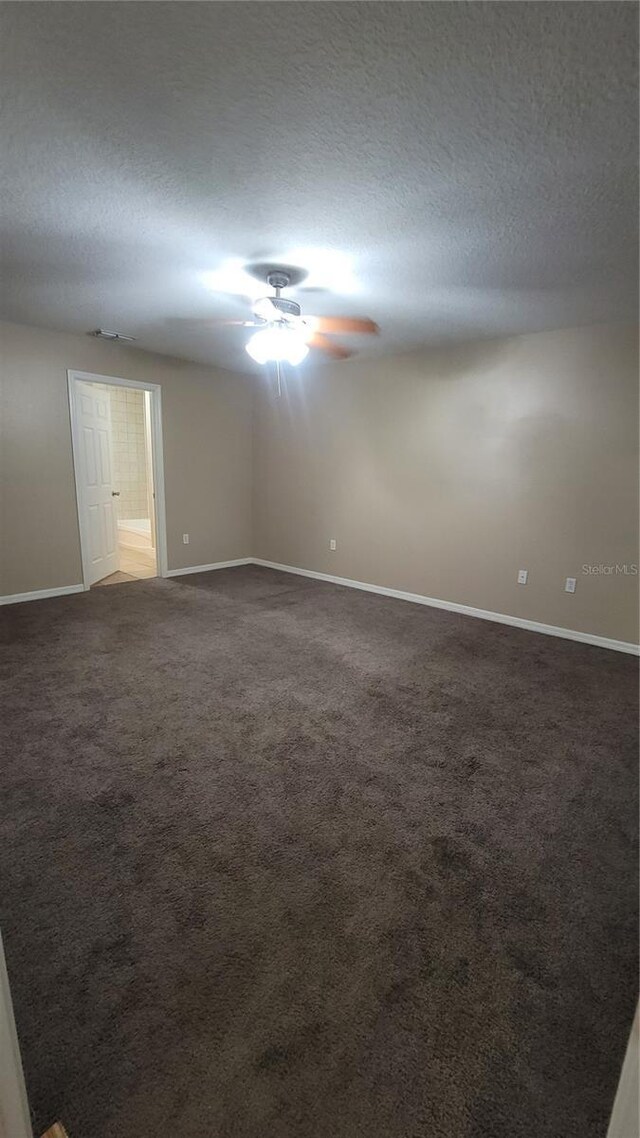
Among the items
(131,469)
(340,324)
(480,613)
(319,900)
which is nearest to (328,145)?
(340,324)

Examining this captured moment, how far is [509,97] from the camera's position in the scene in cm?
137

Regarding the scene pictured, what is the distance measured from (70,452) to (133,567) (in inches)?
68.7

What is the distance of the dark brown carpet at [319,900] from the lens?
1.05 meters

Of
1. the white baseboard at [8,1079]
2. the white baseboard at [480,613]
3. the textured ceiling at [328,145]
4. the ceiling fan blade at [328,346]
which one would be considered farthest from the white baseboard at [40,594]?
the white baseboard at [8,1079]

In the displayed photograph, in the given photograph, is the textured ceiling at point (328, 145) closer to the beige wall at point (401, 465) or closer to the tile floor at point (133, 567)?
the beige wall at point (401, 465)

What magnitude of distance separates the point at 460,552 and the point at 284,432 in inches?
101

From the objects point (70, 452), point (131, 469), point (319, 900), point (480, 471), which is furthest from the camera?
point (131, 469)

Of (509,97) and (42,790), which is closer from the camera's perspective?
(509,97)

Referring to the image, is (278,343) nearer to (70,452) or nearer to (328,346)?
(328,346)

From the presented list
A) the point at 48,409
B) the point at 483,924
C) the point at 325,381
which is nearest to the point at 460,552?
the point at 325,381

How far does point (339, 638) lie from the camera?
3.71 metres

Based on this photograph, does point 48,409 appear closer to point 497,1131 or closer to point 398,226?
point 398,226

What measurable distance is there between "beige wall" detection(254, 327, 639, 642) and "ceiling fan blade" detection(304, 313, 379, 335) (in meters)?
0.85

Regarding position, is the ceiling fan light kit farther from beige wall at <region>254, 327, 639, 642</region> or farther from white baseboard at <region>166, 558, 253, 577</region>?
white baseboard at <region>166, 558, 253, 577</region>
